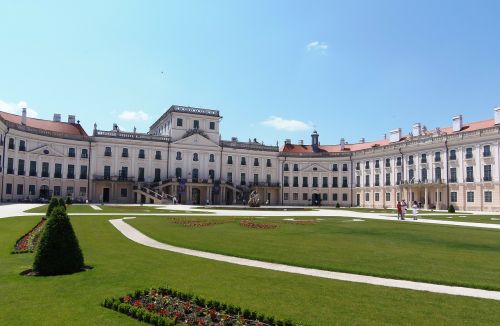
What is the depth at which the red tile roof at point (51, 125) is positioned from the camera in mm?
67750

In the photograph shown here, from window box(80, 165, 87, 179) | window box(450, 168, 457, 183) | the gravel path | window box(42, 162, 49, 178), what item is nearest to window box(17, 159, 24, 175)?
window box(42, 162, 49, 178)

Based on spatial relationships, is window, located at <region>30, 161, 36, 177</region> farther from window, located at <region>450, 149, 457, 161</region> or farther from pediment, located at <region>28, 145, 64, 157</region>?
window, located at <region>450, 149, 457, 161</region>

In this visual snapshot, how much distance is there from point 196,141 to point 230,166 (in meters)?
9.24

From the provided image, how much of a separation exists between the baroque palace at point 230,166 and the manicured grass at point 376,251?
46.2 meters

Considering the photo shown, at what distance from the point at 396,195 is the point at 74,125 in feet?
205

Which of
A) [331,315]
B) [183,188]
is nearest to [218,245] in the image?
[331,315]

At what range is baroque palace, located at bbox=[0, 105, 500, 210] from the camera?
2398 inches

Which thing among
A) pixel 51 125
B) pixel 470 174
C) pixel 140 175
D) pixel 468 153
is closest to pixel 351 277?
pixel 470 174

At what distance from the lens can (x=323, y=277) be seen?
1061 centimetres

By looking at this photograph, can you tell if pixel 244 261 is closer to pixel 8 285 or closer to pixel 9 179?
pixel 8 285

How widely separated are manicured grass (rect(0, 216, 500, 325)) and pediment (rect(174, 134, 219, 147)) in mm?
65833

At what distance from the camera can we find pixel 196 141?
78.6m

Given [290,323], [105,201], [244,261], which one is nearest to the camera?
[290,323]

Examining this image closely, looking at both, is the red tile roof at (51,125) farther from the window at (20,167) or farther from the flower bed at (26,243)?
the flower bed at (26,243)
